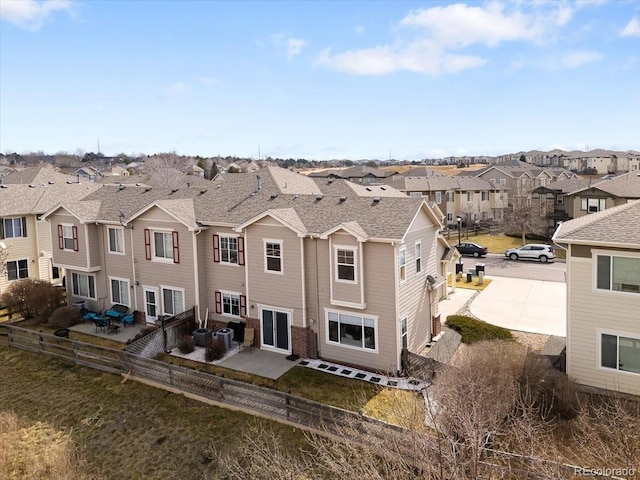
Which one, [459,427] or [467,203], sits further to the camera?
[467,203]

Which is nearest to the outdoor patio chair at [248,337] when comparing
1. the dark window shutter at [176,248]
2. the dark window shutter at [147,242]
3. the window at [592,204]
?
the dark window shutter at [176,248]

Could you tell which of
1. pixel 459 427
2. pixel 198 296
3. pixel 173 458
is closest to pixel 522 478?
pixel 459 427

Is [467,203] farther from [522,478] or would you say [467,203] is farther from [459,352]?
[522,478]

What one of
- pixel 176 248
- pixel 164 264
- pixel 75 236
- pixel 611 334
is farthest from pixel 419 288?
pixel 75 236

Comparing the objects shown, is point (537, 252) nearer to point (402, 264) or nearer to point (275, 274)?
point (402, 264)

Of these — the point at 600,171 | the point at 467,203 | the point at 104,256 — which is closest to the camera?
the point at 104,256

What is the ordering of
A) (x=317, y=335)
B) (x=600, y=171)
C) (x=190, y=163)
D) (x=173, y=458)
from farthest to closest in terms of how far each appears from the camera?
(x=190, y=163)
(x=600, y=171)
(x=317, y=335)
(x=173, y=458)
